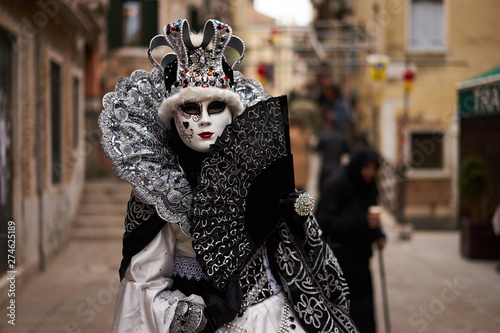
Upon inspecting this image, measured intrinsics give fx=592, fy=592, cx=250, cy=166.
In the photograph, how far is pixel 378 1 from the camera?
13828mm

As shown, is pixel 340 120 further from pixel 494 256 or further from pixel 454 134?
pixel 494 256

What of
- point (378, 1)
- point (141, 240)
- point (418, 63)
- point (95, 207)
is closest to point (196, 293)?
point (141, 240)

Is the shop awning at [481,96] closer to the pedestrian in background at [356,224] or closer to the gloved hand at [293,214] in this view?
the pedestrian in background at [356,224]

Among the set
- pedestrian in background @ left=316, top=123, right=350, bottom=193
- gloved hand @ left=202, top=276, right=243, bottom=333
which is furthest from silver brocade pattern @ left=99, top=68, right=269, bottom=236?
pedestrian in background @ left=316, top=123, right=350, bottom=193

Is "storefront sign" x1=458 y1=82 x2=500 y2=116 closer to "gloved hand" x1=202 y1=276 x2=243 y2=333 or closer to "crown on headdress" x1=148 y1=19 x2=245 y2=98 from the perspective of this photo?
"crown on headdress" x1=148 y1=19 x2=245 y2=98

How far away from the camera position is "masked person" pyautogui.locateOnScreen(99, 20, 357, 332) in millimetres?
2293

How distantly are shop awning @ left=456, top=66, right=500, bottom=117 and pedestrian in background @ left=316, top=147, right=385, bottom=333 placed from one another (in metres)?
2.18

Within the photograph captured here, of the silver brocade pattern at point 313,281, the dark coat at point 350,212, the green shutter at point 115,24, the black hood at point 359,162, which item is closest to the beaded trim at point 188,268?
the silver brocade pattern at point 313,281

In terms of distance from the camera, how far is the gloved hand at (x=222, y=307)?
2.23 m

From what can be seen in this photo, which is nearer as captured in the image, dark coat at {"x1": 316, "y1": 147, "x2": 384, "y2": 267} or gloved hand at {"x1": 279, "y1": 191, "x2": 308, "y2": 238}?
gloved hand at {"x1": 279, "y1": 191, "x2": 308, "y2": 238}

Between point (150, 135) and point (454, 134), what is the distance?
37.6ft

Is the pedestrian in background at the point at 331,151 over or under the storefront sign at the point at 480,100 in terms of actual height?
under

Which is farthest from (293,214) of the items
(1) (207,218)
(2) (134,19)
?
(2) (134,19)

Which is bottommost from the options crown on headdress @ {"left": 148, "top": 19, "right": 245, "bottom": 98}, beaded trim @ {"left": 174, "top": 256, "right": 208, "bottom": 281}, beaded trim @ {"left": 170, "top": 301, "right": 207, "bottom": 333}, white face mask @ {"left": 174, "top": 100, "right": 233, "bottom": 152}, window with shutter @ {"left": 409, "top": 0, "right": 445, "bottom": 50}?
beaded trim @ {"left": 170, "top": 301, "right": 207, "bottom": 333}
